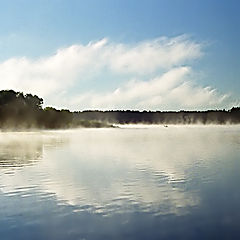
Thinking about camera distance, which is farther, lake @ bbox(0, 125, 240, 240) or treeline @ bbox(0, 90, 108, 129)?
treeline @ bbox(0, 90, 108, 129)

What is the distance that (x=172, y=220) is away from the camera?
12164 mm

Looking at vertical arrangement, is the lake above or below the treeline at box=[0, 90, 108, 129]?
below

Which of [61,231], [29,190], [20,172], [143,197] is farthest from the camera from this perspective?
[20,172]

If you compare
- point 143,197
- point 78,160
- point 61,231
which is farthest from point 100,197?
point 78,160

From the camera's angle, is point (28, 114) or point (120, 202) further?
point (28, 114)

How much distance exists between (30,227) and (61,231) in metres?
1.01

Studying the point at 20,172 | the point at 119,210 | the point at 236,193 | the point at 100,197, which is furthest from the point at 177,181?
the point at 20,172

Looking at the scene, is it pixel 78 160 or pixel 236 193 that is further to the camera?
pixel 78 160

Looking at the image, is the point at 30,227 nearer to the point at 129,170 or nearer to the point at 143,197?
the point at 143,197

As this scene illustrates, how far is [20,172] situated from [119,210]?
35.0ft

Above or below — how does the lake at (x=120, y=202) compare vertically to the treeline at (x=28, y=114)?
below

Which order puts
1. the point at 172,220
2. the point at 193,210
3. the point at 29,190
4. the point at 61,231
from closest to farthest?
the point at 61,231
the point at 172,220
the point at 193,210
the point at 29,190

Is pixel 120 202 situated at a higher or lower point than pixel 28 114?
lower

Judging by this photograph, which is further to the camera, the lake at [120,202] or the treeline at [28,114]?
the treeline at [28,114]
